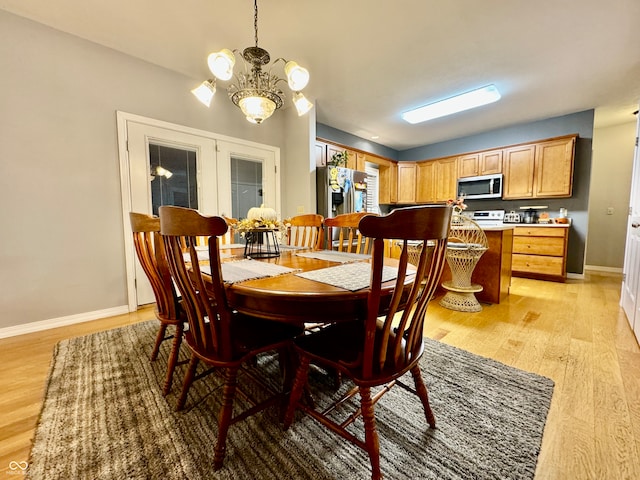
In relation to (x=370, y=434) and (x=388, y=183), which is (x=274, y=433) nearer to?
(x=370, y=434)

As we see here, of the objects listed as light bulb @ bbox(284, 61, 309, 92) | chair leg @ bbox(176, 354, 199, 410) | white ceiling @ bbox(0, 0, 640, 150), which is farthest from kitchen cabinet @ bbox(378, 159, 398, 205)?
chair leg @ bbox(176, 354, 199, 410)

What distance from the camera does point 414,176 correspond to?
5578 millimetres

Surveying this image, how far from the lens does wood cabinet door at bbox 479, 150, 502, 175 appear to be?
14.9 feet

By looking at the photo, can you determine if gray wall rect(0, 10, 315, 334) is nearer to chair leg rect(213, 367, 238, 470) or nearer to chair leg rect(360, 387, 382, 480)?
chair leg rect(213, 367, 238, 470)

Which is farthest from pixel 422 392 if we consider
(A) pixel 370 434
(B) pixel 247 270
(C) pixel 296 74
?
(C) pixel 296 74

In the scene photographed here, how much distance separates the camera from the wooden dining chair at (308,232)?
86.4 inches

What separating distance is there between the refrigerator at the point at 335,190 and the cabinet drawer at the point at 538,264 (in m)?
2.76

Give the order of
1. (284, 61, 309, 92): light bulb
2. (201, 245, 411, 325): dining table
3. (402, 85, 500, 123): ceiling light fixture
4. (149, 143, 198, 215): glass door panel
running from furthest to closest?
(402, 85, 500, 123): ceiling light fixture < (149, 143, 198, 215): glass door panel < (284, 61, 309, 92): light bulb < (201, 245, 411, 325): dining table

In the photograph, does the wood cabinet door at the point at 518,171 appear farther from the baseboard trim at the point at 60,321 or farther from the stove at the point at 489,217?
the baseboard trim at the point at 60,321

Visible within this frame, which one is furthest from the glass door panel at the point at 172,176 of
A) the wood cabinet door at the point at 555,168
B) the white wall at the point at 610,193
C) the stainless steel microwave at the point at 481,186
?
the white wall at the point at 610,193

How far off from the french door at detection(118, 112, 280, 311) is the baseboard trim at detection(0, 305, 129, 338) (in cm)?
15

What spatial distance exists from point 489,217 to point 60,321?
602cm

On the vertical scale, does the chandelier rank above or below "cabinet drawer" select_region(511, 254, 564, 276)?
above

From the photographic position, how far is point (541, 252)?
13.1ft
